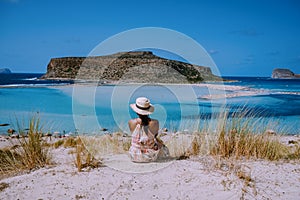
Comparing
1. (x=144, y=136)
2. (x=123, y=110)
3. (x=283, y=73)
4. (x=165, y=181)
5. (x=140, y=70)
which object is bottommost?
(x=165, y=181)

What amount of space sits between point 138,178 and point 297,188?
2.10m

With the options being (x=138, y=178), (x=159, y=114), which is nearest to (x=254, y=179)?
(x=138, y=178)

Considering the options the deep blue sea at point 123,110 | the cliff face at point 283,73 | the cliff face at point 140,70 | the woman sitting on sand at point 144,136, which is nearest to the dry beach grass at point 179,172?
the woman sitting on sand at point 144,136

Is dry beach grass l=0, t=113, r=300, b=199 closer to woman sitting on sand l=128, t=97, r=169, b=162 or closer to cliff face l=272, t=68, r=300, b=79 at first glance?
woman sitting on sand l=128, t=97, r=169, b=162

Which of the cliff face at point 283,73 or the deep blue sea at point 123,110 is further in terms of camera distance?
the cliff face at point 283,73

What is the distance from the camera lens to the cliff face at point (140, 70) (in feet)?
117

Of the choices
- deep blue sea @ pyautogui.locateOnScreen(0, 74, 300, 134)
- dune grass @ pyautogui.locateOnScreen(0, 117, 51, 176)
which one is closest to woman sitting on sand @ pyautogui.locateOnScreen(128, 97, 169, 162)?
deep blue sea @ pyautogui.locateOnScreen(0, 74, 300, 134)

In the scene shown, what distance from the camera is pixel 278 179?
4.14m

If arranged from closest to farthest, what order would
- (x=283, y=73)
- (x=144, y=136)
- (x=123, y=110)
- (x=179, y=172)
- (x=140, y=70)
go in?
(x=179, y=172), (x=144, y=136), (x=123, y=110), (x=140, y=70), (x=283, y=73)

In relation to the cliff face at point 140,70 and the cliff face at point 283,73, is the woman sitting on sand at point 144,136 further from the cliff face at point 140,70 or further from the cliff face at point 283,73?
the cliff face at point 283,73

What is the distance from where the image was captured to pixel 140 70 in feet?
136

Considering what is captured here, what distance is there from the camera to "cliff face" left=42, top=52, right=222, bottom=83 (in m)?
35.8

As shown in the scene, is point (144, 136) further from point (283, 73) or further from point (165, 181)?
point (283, 73)

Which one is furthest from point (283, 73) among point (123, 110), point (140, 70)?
point (123, 110)
